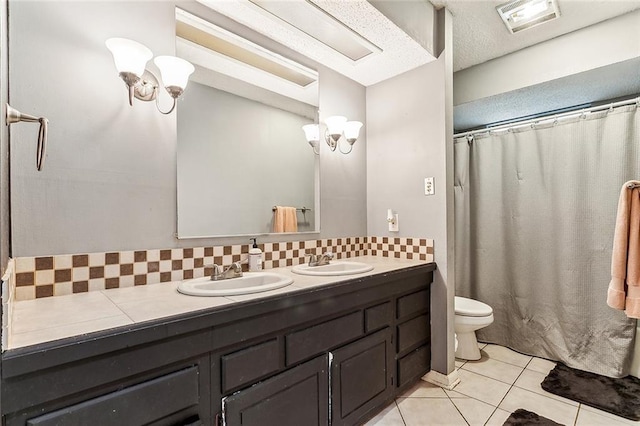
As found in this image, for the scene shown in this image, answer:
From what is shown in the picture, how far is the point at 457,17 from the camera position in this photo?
6.93ft

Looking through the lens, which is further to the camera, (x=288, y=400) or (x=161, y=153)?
(x=161, y=153)

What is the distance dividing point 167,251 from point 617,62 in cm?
296

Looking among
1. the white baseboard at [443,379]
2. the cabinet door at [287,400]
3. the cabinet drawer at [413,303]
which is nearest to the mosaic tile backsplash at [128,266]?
the cabinet drawer at [413,303]

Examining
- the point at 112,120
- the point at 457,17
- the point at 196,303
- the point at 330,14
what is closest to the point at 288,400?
the point at 196,303

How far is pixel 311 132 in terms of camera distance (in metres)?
2.19

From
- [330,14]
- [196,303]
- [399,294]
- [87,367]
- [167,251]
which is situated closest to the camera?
[87,367]

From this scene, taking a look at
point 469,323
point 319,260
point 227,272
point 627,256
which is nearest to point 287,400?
point 227,272

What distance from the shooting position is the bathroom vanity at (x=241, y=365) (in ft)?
2.66

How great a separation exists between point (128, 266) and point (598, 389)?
9.54 feet

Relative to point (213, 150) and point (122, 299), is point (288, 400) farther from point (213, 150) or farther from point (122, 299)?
point (213, 150)

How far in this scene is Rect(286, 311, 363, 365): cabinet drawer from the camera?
134 cm

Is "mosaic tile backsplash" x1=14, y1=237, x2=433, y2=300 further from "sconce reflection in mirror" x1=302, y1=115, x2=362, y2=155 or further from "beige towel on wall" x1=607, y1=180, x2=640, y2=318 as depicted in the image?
"beige towel on wall" x1=607, y1=180, x2=640, y2=318

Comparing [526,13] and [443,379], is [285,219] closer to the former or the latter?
[443,379]

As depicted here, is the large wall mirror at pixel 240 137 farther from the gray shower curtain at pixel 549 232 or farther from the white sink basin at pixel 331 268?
the gray shower curtain at pixel 549 232
